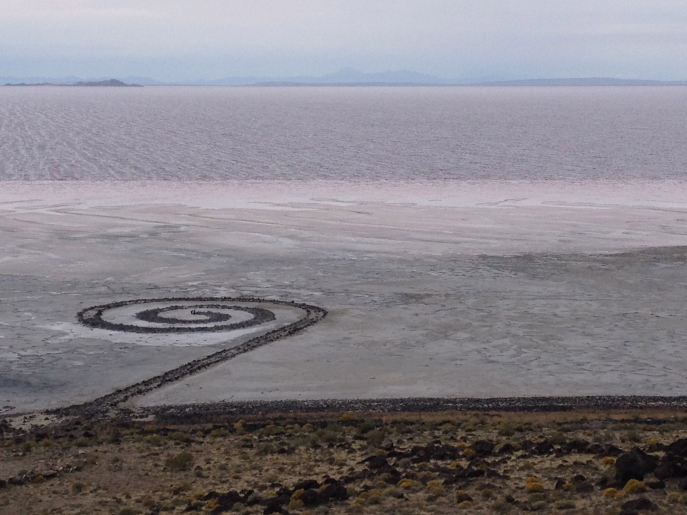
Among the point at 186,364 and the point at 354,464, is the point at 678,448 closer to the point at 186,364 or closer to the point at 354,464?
the point at 354,464

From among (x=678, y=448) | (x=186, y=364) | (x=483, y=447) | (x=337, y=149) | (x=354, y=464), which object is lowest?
(x=186, y=364)

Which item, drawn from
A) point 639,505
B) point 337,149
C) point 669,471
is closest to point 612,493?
point 639,505

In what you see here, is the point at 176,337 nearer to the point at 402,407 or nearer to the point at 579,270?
the point at 402,407

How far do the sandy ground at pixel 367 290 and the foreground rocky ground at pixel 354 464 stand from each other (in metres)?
2.15

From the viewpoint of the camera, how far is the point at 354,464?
16859mm

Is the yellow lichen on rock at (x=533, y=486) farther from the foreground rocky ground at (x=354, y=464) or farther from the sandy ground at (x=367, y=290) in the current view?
the sandy ground at (x=367, y=290)

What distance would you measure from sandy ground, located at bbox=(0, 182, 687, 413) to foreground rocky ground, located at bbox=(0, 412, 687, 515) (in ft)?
7.05

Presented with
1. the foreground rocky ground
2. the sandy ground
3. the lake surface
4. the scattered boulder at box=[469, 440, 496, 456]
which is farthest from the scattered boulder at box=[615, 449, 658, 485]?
the lake surface

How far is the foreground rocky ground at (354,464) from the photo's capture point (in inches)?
574

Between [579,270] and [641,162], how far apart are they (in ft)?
169

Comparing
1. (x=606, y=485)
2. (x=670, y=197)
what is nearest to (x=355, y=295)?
(x=606, y=485)

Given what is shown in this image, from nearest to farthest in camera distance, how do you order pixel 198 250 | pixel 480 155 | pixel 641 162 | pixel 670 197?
pixel 198 250, pixel 670 197, pixel 641 162, pixel 480 155

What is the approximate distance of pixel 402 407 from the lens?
805 inches

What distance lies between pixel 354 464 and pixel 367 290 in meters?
13.9
